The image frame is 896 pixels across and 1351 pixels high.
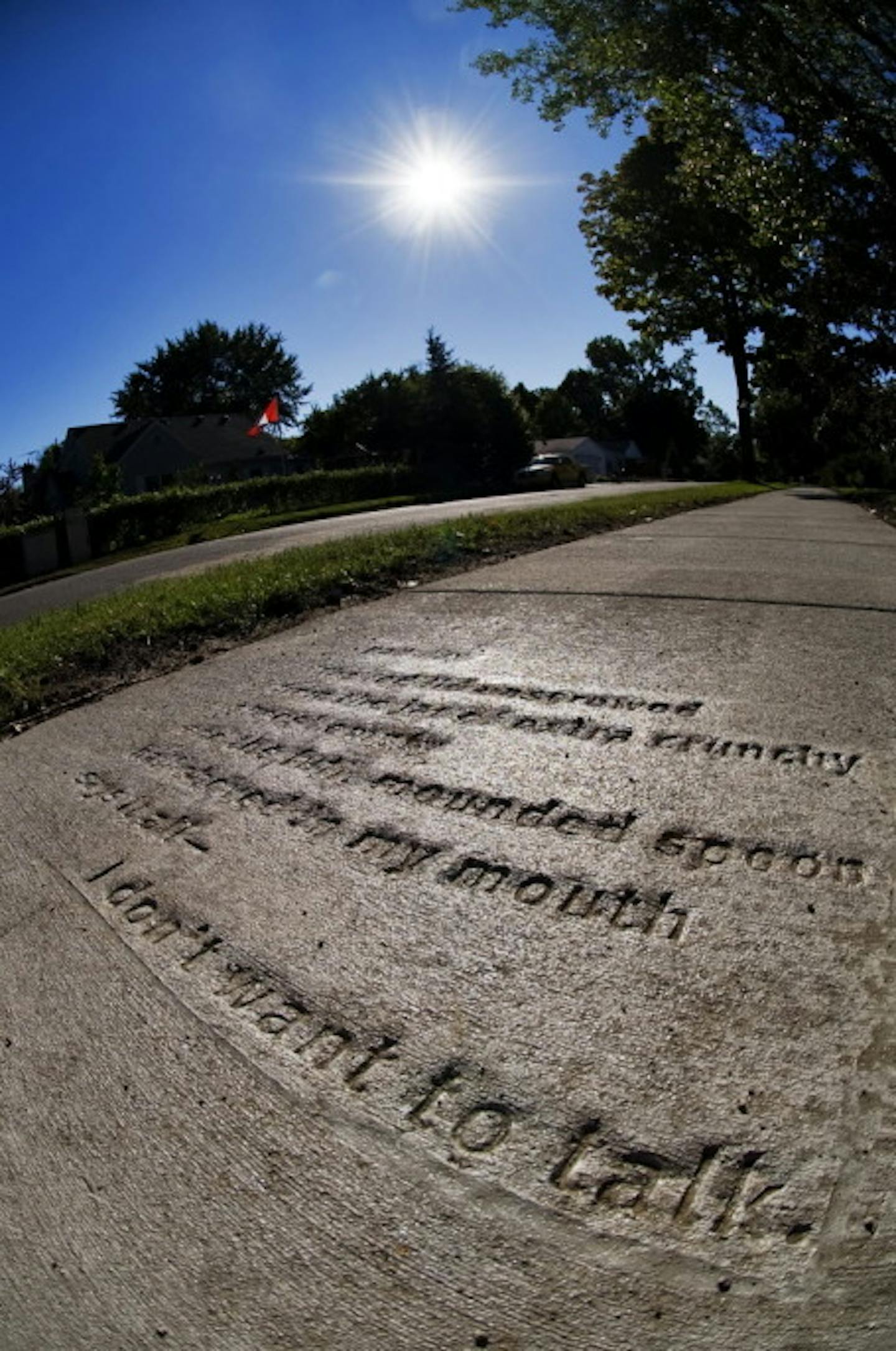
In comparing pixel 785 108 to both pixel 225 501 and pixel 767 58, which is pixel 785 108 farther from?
pixel 225 501

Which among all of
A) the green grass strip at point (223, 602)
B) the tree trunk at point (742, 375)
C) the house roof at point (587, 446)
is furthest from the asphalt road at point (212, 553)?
the house roof at point (587, 446)

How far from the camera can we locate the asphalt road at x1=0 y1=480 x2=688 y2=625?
12.7 m

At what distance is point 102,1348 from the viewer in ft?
5.33

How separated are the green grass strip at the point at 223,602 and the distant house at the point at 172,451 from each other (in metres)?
43.2

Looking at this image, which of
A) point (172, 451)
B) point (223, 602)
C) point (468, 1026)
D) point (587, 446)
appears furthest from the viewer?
point (587, 446)

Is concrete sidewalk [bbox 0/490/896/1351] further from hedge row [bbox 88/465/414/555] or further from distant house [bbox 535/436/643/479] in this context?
distant house [bbox 535/436/643/479]

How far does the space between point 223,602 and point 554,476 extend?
26981 mm

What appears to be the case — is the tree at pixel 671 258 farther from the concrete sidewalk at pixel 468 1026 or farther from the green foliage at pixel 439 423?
the concrete sidewalk at pixel 468 1026

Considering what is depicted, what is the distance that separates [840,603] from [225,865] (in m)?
4.40

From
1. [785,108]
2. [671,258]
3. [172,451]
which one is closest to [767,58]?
[785,108]

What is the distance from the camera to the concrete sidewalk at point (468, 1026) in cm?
165

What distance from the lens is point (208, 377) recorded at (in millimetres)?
85062

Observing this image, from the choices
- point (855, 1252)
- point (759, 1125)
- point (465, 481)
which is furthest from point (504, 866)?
point (465, 481)

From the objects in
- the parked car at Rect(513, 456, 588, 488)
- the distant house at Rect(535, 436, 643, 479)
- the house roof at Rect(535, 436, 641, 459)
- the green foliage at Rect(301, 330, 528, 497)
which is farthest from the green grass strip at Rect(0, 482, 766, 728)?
the distant house at Rect(535, 436, 643, 479)
